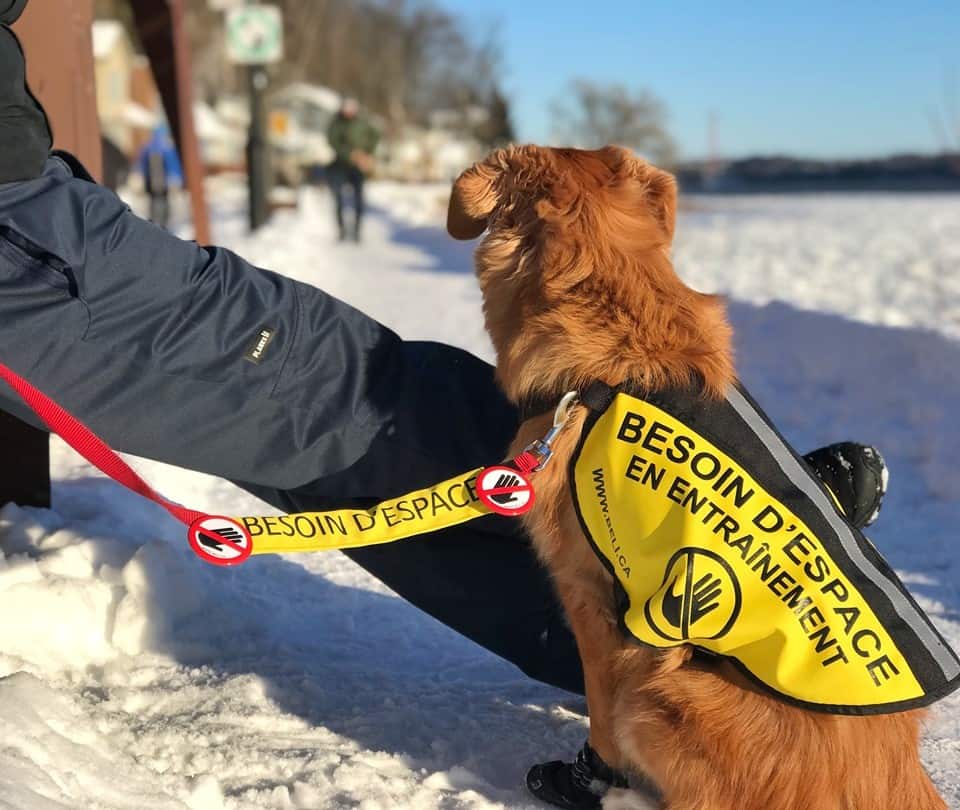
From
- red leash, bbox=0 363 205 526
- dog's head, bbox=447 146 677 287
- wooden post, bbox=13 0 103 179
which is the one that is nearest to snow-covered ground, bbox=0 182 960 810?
red leash, bbox=0 363 205 526

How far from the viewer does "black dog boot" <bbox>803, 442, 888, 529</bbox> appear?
3.02 meters

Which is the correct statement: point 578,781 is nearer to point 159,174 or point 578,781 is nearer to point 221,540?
point 221,540

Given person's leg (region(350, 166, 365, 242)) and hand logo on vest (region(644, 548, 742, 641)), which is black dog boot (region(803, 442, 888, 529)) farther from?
person's leg (region(350, 166, 365, 242))

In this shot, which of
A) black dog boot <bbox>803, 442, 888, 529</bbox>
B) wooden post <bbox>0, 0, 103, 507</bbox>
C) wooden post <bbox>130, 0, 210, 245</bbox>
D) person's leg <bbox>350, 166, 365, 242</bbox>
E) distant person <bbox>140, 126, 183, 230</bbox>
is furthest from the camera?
distant person <bbox>140, 126, 183, 230</bbox>

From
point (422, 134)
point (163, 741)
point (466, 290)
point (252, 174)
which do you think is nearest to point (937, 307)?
point (466, 290)

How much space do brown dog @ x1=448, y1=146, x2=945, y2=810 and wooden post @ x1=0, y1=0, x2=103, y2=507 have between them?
2.01 meters

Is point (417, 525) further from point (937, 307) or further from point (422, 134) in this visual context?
point (422, 134)

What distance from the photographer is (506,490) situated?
250cm

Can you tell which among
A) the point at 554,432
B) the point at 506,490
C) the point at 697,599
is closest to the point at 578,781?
the point at 697,599

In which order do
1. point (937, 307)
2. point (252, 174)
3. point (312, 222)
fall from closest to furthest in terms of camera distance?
1. point (937, 307)
2. point (252, 174)
3. point (312, 222)

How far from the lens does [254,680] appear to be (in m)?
3.22

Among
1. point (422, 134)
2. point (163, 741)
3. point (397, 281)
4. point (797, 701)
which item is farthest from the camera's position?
point (422, 134)

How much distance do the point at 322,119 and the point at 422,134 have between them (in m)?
9.69

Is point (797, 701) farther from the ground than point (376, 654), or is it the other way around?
point (797, 701)
